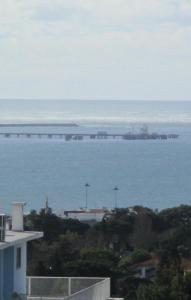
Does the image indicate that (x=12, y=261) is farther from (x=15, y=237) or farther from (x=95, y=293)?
(x=95, y=293)

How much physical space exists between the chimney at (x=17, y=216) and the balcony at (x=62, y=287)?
1.60 feet

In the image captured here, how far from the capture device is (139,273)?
2939 centimetres

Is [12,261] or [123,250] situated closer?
[12,261]

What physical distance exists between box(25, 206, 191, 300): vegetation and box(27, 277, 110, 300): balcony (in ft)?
21.0

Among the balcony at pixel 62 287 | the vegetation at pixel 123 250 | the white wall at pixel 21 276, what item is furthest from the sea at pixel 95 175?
the white wall at pixel 21 276

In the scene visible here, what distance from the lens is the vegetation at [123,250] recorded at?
19.8 meters

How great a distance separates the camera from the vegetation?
19.8 meters

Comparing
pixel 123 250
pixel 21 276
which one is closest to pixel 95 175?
pixel 123 250

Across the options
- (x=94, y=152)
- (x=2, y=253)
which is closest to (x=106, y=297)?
(x=2, y=253)

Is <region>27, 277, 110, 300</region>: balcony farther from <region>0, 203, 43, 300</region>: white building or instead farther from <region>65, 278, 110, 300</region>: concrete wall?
<region>0, 203, 43, 300</region>: white building

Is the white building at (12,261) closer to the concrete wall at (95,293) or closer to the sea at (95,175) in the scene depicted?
the concrete wall at (95,293)

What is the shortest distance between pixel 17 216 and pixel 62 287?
0.66m

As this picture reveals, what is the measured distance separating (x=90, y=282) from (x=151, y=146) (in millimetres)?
178696

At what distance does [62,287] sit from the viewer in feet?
35.8
